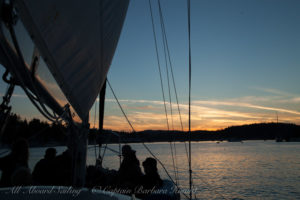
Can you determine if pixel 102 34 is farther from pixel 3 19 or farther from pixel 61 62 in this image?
pixel 3 19

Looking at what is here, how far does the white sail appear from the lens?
1.62 meters

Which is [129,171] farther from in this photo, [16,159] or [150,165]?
[16,159]

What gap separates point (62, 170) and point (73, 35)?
3.65 metres

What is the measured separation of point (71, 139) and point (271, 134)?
688 feet

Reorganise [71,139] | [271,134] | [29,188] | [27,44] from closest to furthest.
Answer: [27,44] → [29,188] → [71,139] → [271,134]

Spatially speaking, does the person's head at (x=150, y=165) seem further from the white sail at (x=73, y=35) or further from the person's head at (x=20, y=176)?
the person's head at (x=20, y=176)

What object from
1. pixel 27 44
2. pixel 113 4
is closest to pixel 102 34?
pixel 113 4

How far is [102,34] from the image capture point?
8.21 feet

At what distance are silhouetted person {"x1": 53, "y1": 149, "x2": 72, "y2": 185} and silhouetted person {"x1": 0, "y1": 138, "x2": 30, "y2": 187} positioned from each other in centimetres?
128

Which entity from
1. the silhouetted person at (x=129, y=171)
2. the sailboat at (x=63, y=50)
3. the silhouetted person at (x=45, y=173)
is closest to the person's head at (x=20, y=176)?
the sailboat at (x=63, y=50)

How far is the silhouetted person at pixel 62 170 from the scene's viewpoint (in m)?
4.68

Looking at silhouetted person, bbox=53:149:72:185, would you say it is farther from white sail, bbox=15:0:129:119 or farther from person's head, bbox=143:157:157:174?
white sail, bbox=15:0:129:119

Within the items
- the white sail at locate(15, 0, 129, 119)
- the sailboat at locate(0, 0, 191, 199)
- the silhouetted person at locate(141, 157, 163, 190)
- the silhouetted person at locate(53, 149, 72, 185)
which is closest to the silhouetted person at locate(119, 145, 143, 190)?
the silhouetted person at locate(141, 157, 163, 190)

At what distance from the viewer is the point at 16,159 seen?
3064 mm
